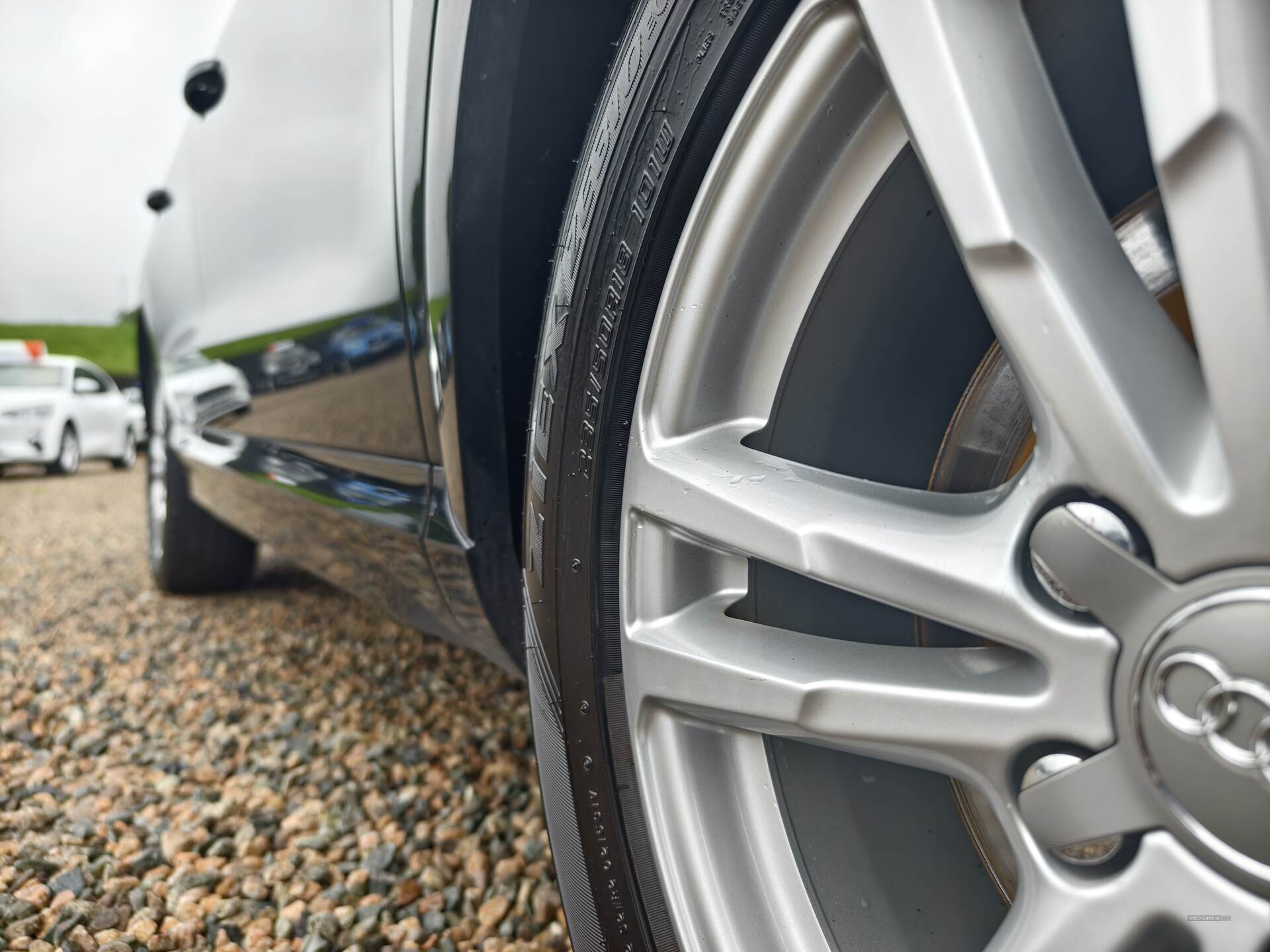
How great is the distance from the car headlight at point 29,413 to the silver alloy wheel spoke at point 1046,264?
30.0 ft

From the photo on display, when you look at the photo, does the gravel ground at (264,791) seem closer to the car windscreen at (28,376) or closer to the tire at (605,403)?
the tire at (605,403)

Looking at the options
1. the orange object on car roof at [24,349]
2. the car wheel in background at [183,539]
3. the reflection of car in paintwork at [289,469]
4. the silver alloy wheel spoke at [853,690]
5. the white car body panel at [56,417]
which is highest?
the silver alloy wheel spoke at [853,690]

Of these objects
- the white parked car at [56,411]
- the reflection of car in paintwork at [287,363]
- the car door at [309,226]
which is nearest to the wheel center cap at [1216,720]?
the car door at [309,226]

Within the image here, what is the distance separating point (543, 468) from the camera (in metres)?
0.73

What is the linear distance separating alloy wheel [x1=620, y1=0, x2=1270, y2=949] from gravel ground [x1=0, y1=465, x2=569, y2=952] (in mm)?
499

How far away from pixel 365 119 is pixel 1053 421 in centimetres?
74

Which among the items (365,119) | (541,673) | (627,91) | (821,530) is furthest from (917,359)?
(365,119)

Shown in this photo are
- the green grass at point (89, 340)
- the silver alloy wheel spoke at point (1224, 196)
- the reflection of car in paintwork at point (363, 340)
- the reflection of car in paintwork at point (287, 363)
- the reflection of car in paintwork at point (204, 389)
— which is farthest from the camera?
the green grass at point (89, 340)

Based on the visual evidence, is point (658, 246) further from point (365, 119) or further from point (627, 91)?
point (365, 119)

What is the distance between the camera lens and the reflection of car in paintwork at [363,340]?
92 centimetres

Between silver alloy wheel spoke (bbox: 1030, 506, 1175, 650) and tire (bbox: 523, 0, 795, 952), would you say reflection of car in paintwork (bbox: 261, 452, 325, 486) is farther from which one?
silver alloy wheel spoke (bbox: 1030, 506, 1175, 650)

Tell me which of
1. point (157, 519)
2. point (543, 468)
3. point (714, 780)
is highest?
point (543, 468)

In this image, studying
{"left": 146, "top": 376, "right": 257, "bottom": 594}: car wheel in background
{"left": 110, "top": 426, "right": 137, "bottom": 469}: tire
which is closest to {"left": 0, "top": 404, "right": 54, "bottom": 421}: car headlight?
{"left": 110, "top": 426, "right": 137, "bottom": 469}: tire

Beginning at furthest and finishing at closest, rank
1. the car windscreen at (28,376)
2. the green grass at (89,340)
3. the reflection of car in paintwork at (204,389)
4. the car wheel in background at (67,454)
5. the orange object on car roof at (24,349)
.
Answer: the green grass at (89,340), the orange object on car roof at (24,349), the car wheel in background at (67,454), the car windscreen at (28,376), the reflection of car in paintwork at (204,389)
